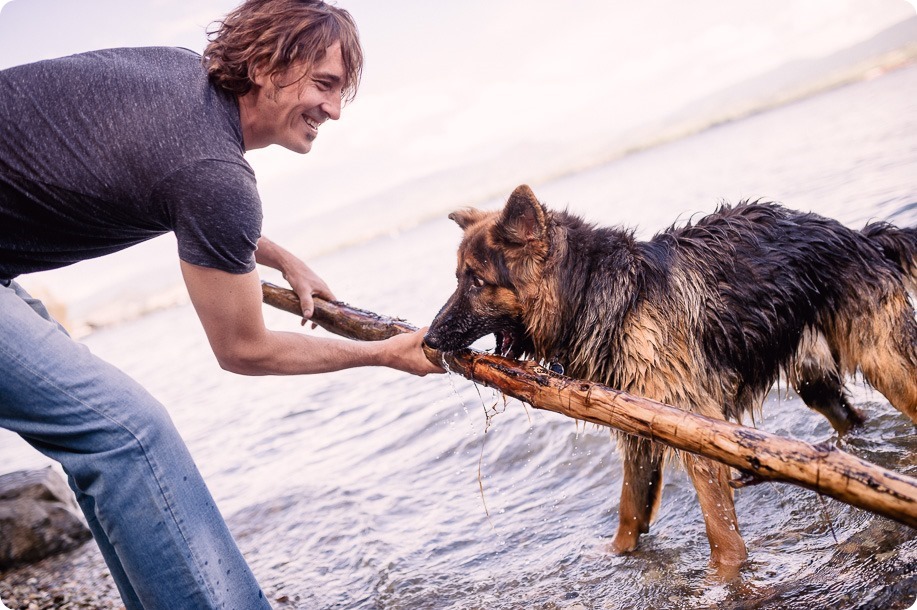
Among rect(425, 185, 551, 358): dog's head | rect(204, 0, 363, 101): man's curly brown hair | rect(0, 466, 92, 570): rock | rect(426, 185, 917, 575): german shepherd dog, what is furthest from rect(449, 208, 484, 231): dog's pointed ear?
rect(0, 466, 92, 570): rock

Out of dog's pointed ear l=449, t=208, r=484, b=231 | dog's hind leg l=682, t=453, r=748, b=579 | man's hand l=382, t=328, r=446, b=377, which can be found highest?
dog's pointed ear l=449, t=208, r=484, b=231

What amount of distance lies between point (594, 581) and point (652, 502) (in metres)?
0.73

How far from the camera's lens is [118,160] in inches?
100

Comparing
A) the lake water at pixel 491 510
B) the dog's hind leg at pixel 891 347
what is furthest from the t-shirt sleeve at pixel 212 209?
the dog's hind leg at pixel 891 347

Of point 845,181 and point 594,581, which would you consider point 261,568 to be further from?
point 845,181

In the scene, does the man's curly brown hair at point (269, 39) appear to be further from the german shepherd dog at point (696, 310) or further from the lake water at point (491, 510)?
the lake water at point (491, 510)

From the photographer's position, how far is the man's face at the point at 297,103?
9.97ft

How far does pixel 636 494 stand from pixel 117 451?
3.18m

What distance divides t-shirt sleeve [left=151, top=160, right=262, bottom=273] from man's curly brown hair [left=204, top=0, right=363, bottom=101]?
50 cm

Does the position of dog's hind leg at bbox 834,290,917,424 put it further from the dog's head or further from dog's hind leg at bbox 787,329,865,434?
the dog's head

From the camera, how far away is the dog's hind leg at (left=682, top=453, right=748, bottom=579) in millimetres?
3725

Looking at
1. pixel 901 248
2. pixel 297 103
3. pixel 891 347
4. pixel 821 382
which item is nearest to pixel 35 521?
pixel 297 103

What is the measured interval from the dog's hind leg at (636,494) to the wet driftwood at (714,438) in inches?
47.9

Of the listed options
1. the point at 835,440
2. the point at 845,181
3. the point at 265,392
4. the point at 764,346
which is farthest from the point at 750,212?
the point at 845,181
